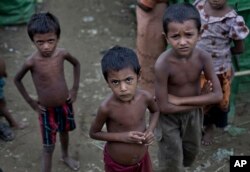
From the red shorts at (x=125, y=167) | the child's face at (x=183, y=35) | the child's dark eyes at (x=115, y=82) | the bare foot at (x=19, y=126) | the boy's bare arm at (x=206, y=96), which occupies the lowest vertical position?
the bare foot at (x=19, y=126)

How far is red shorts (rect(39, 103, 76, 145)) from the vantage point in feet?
11.1

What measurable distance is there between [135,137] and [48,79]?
891mm

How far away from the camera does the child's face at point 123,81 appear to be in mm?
2589

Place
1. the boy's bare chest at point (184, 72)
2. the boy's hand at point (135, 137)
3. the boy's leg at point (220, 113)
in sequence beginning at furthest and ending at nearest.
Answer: the boy's leg at point (220, 113) → the boy's bare chest at point (184, 72) → the boy's hand at point (135, 137)

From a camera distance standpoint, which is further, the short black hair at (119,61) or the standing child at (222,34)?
the standing child at (222,34)

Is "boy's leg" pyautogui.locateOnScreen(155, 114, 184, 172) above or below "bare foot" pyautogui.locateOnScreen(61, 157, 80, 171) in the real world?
above

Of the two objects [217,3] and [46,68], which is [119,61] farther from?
[217,3]

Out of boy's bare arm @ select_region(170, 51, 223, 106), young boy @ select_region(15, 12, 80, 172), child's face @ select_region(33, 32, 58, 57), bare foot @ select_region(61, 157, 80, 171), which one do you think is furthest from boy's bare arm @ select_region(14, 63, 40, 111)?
boy's bare arm @ select_region(170, 51, 223, 106)

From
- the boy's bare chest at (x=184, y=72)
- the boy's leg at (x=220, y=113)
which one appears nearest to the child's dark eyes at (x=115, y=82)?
the boy's bare chest at (x=184, y=72)

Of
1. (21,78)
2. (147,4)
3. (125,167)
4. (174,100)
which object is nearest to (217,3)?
(147,4)

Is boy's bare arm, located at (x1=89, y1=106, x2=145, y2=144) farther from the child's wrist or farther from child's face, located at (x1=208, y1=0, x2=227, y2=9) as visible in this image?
the child's wrist

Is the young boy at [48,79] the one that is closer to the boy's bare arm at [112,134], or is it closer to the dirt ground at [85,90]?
the dirt ground at [85,90]

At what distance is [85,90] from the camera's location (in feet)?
15.4

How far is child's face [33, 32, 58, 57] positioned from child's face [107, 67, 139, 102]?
0.69m
